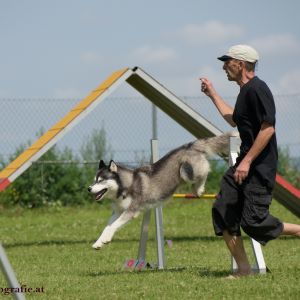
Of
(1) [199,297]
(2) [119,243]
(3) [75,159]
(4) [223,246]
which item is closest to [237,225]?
(1) [199,297]

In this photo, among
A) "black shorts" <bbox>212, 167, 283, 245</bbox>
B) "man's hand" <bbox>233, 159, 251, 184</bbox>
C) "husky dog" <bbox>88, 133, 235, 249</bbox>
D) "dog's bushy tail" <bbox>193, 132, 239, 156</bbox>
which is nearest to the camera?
"man's hand" <bbox>233, 159, 251, 184</bbox>

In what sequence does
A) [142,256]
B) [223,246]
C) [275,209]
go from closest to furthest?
[142,256], [223,246], [275,209]

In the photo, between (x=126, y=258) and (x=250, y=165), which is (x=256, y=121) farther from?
(x=126, y=258)

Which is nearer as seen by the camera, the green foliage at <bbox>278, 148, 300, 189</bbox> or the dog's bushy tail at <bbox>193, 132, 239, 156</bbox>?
the dog's bushy tail at <bbox>193, 132, 239, 156</bbox>

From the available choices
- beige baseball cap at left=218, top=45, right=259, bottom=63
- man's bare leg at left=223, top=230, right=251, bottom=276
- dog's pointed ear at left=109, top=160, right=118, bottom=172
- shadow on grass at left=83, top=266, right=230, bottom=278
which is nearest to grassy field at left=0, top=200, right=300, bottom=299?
shadow on grass at left=83, top=266, right=230, bottom=278

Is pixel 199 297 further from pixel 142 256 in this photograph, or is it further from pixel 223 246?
pixel 223 246

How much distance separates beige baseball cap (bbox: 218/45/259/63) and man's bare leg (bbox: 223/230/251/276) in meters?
1.21

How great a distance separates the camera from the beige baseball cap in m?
5.19

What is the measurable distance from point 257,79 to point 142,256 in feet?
8.08

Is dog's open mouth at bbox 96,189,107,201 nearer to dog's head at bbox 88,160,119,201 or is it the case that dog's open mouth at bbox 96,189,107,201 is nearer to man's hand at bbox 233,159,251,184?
dog's head at bbox 88,160,119,201

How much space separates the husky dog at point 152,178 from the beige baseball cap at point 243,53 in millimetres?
2131

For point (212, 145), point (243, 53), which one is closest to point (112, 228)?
point (212, 145)

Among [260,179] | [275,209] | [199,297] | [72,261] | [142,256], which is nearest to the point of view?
[199,297]

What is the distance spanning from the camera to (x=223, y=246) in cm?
928
